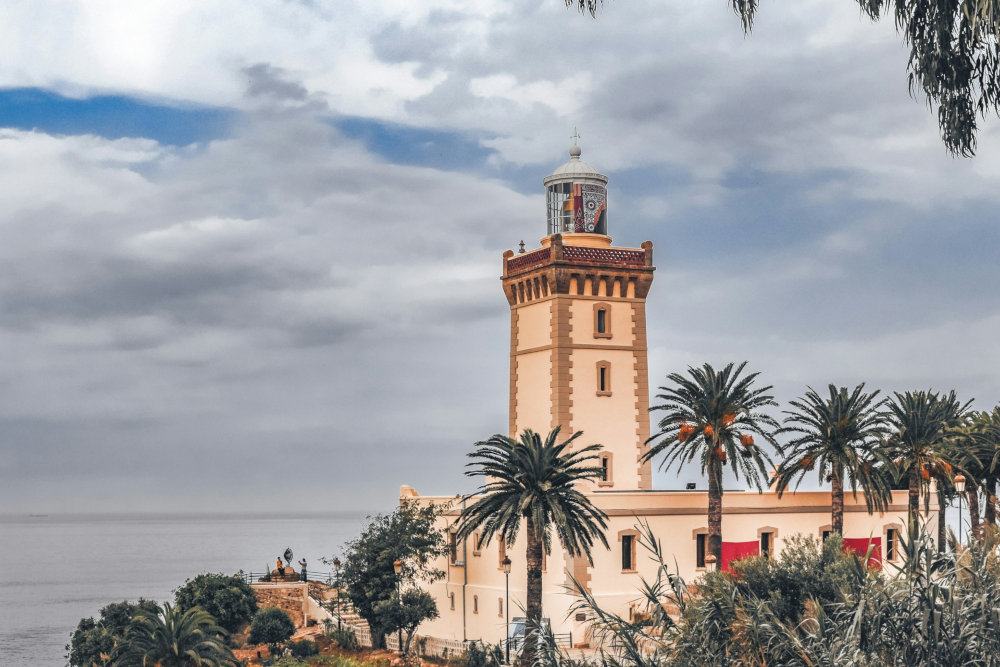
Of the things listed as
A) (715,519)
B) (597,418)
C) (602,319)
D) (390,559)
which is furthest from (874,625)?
(390,559)

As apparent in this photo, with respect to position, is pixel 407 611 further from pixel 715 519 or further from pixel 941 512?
pixel 941 512

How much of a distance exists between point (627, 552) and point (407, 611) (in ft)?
34.4

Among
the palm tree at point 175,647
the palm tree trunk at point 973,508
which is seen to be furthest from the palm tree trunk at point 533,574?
the palm tree trunk at point 973,508

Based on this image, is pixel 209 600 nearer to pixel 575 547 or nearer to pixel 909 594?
pixel 575 547

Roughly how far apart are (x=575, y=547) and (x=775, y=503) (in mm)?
14025

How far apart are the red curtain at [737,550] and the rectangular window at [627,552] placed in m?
4.30

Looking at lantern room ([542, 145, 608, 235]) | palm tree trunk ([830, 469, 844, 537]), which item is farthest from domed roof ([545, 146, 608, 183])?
palm tree trunk ([830, 469, 844, 537])

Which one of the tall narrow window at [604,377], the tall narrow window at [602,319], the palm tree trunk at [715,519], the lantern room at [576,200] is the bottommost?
the palm tree trunk at [715,519]

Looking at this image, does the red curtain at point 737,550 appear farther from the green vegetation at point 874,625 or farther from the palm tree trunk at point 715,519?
the green vegetation at point 874,625

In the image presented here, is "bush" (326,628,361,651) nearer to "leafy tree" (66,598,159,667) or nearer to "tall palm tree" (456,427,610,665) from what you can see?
"leafy tree" (66,598,159,667)

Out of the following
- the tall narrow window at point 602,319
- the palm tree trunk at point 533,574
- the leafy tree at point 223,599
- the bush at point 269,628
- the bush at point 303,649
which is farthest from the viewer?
the leafy tree at point 223,599

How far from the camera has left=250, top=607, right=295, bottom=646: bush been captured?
63.6 m

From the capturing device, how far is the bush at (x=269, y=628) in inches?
2505

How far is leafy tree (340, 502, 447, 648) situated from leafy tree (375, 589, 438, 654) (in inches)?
24.6
